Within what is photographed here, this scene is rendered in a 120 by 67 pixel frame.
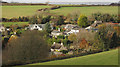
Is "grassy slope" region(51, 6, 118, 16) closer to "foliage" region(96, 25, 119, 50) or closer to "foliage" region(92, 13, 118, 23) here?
"foliage" region(92, 13, 118, 23)

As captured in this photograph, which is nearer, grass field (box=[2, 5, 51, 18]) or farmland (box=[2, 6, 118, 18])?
grass field (box=[2, 5, 51, 18])

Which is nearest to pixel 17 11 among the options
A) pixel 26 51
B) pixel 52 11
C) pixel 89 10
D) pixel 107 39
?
pixel 52 11

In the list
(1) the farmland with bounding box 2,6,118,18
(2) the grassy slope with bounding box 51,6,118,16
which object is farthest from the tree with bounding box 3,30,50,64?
(2) the grassy slope with bounding box 51,6,118,16

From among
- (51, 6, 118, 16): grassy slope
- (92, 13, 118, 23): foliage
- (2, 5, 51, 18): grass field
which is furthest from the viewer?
(51, 6, 118, 16): grassy slope

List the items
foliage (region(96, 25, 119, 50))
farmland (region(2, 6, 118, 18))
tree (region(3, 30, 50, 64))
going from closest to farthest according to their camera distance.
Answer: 1. tree (region(3, 30, 50, 64))
2. foliage (region(96, 25, 119, 50))
3. farmland (region(2, 6, 118, 18))

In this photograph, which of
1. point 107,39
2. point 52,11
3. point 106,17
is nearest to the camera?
point 107,39

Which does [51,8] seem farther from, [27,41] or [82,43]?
[27,41]

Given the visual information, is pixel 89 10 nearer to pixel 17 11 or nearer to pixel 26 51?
pixel 17 11

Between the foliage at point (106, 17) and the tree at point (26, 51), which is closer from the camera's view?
the tree at point (26, 51)

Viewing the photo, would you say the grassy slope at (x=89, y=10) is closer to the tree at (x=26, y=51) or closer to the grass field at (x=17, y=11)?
the grass field at (x=17, y=11)

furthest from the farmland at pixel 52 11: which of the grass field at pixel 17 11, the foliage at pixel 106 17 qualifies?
the foliage at pixel 106 17

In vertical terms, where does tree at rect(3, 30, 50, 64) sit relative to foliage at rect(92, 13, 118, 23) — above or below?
above
